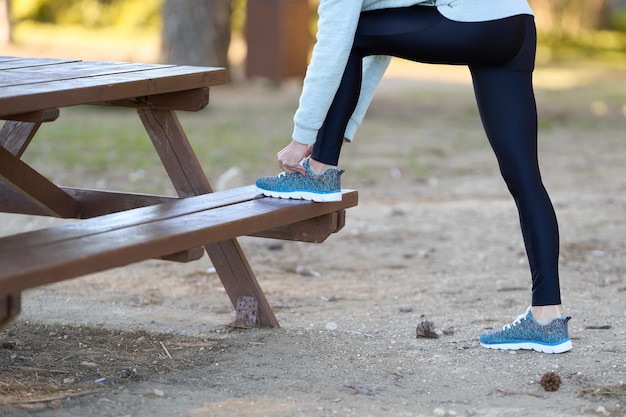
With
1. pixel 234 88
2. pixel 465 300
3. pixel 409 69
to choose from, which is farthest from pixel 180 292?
pixel 409 69

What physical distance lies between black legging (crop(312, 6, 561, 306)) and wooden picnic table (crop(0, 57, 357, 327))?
13.8 inches

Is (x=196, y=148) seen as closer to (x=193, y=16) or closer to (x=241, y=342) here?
(x=193, y=16)

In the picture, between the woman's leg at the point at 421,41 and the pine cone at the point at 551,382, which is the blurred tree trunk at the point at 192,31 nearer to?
the woman's leg at the point at 421,41

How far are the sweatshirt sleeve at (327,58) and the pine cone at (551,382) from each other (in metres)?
1.01

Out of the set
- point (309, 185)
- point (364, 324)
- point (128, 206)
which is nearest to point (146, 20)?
point (128, 206)

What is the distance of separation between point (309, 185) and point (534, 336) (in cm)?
91

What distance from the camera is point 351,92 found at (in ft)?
10.2

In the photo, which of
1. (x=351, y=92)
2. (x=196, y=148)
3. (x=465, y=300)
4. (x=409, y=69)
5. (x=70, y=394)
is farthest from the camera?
(x=409, y=69)

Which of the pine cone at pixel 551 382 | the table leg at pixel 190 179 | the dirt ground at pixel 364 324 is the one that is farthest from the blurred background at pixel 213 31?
the pine cone at pixel 551 382

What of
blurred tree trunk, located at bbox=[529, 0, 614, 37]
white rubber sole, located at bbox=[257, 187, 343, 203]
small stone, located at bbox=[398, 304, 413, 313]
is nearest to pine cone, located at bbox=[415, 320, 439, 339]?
small stone, located at bbox=[398, 304, 413, 313]

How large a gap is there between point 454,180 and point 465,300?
10.2 ft

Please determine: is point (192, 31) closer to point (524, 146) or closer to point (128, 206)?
point (128, 206)

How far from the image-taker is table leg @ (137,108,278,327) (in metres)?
3.53

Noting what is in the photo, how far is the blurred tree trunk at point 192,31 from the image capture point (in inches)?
435
